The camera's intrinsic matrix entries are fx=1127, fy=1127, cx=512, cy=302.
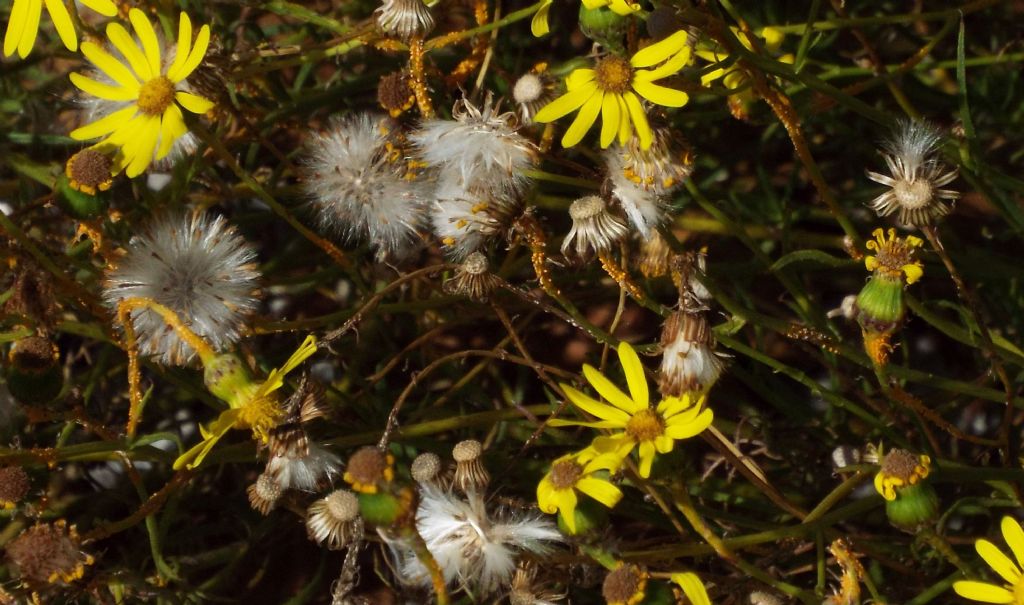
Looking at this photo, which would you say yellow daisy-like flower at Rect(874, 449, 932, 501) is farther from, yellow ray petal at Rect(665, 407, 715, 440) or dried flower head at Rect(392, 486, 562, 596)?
dried flower head at Rect(392, 486, 562, 596)

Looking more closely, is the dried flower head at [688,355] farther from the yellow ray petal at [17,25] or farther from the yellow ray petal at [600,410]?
the yellow ray petal at [17,25]

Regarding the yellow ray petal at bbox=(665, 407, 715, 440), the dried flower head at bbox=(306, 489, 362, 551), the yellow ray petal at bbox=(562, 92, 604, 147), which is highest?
the yellow ray petal at bbox=(562, 92, 604, 147)

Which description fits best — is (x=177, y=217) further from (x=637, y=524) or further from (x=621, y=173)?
(x=637, y=524)

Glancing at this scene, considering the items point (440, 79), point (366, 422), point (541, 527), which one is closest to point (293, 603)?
point (366, 422)

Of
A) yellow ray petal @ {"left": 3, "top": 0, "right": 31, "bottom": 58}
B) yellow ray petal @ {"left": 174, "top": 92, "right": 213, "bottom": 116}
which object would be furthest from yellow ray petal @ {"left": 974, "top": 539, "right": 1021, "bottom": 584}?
yellow ray petal @ {"left": 3, "top": 0, "right": 31, "bottom": 58}

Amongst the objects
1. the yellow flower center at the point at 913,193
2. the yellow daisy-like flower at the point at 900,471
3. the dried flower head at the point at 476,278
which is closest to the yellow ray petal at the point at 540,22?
the dried flower head at the point at 476,278

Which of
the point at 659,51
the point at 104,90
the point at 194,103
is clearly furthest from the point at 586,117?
the point at 104,90
